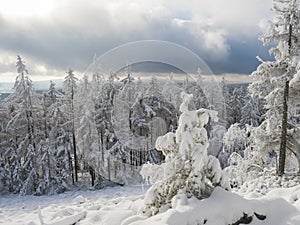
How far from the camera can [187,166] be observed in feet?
22.8

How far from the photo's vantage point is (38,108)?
27.7 meters

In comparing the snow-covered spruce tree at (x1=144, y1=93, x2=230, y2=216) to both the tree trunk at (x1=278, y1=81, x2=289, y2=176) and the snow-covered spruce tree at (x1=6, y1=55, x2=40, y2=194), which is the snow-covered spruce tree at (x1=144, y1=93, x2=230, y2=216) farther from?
the snow-covered spruce tree at (x1=6, y1=55, x2=40, y2=194)

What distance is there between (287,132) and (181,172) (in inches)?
328

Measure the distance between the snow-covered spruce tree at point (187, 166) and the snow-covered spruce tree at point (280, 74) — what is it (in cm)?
661

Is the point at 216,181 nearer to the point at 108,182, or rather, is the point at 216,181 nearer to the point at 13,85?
the point at 108,182

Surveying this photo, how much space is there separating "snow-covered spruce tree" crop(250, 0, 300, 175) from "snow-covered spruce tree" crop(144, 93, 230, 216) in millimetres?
6607

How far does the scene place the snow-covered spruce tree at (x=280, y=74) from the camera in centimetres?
1211

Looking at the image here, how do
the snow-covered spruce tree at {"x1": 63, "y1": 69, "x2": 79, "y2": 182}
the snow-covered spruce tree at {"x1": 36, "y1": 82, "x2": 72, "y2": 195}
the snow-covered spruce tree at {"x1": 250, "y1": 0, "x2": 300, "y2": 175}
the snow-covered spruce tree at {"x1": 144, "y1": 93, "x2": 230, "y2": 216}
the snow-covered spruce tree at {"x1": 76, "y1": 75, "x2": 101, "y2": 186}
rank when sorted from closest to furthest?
the snow-covered spruce tree at {"x1": 144, "y1": 93, "x2": 230, "y2": 216}
the snow-covered spruce tree at {"x1": 250, "y1": 0, "x2": 300, "y2": 175}
the snow-covered spruce tree at {"x1": 76, "y1": 75, "x2": 101, "y2": 186}
the snow-covered spruce tree at {"x1": 36, "y1": 82, "x2": 72, "y2": 195}
the snow-covered spruce tree at {"x1": 63, "y1": 69, "x2": 79, "y2": 182}

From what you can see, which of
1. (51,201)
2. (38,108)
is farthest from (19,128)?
(51,201)

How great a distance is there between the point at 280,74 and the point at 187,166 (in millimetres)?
7979

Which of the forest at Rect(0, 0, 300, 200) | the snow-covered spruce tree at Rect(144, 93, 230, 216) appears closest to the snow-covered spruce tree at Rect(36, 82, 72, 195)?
the forest at Rect(0, 0, 300, 200)

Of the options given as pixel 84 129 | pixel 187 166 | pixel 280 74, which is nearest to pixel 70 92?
pixel 84 129

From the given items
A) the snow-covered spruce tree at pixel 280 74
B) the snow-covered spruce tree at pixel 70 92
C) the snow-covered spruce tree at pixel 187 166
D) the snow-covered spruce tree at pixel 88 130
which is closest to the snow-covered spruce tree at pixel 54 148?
the snow-covered spruce tree at pixel 70 92

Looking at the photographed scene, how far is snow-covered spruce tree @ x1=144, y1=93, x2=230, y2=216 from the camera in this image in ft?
22.2
